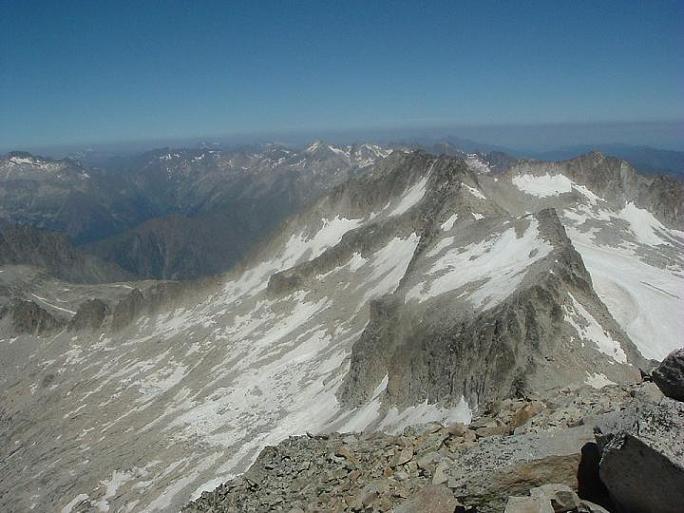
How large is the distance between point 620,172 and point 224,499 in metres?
122

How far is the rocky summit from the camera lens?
11.0m

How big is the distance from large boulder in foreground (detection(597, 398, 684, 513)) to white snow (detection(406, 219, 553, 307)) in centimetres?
2943

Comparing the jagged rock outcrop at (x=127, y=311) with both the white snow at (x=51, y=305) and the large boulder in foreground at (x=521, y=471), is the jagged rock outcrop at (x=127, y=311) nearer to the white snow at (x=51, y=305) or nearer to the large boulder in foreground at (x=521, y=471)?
the white snow at (x=51, y=305)

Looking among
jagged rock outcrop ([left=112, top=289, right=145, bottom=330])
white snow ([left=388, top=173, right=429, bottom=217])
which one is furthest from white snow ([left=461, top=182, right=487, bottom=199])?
jagged rock outcrop ([left=112, top=289, right=145, bottom=330])

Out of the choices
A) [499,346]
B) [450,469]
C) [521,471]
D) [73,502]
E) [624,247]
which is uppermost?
[521,471]

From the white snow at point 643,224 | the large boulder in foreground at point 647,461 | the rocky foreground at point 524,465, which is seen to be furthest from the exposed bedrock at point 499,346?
the white snow at point 643,224

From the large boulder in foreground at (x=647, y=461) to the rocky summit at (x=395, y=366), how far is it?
32 millimetres

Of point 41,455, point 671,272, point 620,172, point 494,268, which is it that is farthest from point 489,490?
point 620,172

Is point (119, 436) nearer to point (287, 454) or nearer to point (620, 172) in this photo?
point (287, 454)

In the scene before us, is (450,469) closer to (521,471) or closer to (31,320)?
(521,471)

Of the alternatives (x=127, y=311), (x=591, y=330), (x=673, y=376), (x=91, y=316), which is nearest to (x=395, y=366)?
(x=591, y=330)

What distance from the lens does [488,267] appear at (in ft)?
154

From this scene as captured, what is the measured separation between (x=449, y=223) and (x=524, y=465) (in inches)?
2485

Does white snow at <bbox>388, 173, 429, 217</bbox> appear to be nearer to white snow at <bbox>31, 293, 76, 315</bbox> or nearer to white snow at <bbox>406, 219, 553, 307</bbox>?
white snow at <bbox>406, 219, 553, 307</bbox>
